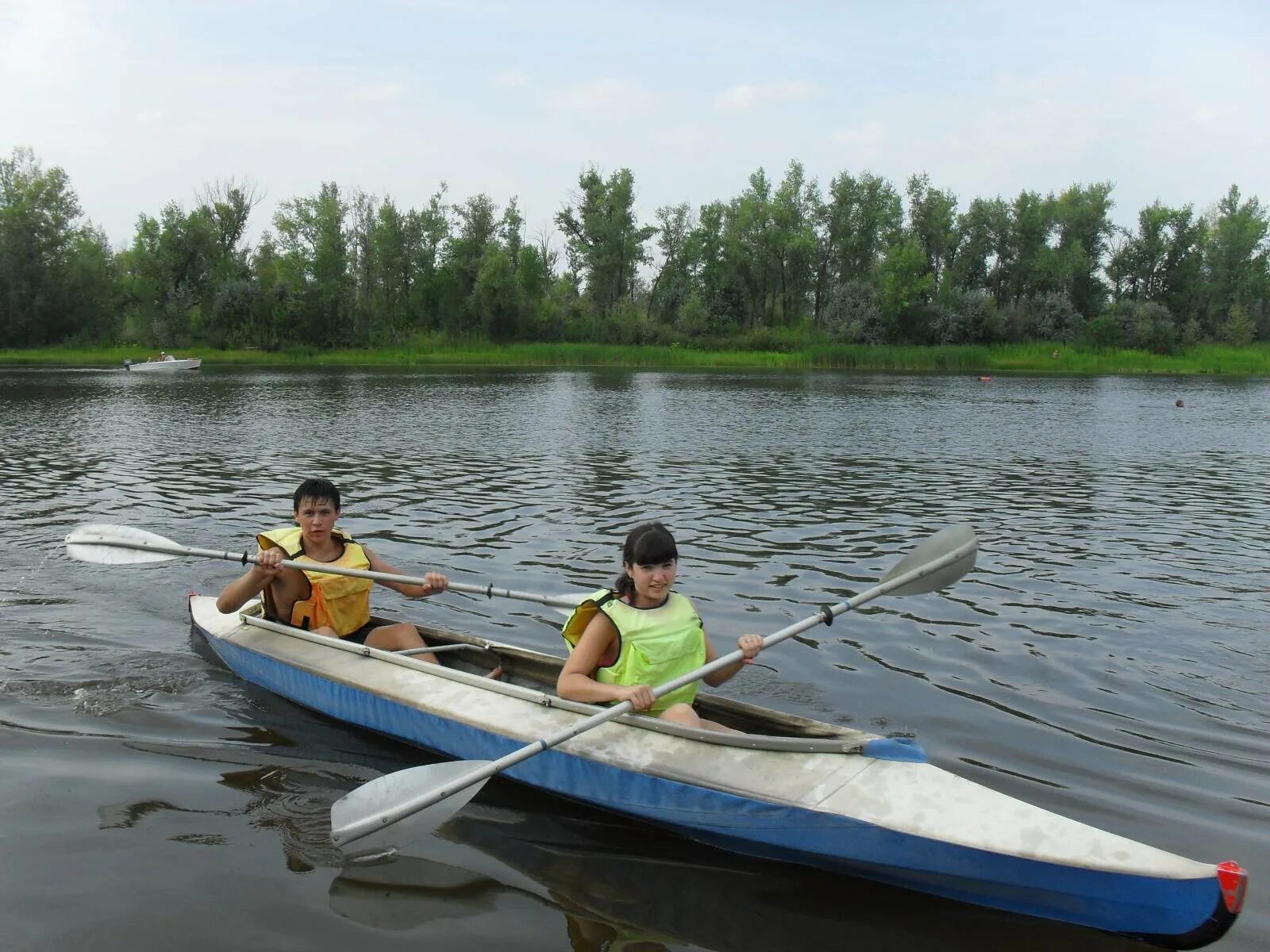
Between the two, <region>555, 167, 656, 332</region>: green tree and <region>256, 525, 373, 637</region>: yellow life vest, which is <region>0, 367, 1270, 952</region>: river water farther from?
<region>555, 167, 656, 332</region>: green tree

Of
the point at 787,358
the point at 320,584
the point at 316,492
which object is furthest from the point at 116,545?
the point at 787,358

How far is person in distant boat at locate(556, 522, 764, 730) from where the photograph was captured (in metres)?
5.21

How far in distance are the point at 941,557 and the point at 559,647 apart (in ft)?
10.6

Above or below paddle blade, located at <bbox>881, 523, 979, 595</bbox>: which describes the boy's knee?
below

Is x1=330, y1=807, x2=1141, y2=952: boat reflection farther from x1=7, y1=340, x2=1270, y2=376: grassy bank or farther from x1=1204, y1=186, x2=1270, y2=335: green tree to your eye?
x1=1204, y1=186, x2=1270, y2=335: green tree

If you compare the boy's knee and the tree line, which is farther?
the tree line

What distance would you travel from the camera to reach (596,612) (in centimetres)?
546

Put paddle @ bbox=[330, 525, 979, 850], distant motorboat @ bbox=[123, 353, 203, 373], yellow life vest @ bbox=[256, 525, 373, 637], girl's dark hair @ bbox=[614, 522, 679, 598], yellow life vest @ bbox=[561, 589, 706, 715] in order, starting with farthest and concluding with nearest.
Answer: distant motorboat @ bbox=[123, 353, 203, 373], yellow life vest @ bbox=[256, 525, 373, 637], yellow life vest @ bbox=[561, 589, 706, 715], girl's dark hair @ bbox=[614, 522, 679, 598], paddle @ bbox=[330, 525, 979, 850]

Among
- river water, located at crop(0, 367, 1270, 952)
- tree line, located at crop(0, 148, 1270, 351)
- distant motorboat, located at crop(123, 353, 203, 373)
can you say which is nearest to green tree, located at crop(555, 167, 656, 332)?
tree line, located at crop(0, 148, 1270, 351)

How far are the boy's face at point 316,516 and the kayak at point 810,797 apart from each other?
0.88 meters

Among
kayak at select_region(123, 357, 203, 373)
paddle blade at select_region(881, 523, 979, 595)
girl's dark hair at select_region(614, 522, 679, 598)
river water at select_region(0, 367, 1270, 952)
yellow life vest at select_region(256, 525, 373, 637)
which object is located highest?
kayak at select_region(123, 357, 203, 373)

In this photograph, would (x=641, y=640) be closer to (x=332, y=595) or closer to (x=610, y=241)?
(x=332, y=595)

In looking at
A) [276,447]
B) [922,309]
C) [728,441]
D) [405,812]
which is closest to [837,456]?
[728,441]

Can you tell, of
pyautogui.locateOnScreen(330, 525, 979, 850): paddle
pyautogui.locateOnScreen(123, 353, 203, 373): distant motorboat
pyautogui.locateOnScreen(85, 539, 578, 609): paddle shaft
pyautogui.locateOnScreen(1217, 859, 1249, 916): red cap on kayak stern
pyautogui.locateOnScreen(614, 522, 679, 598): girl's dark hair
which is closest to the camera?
pyautogui.locateOnScreen(1217, 859, 1249, 916): red cap on kayak stern
